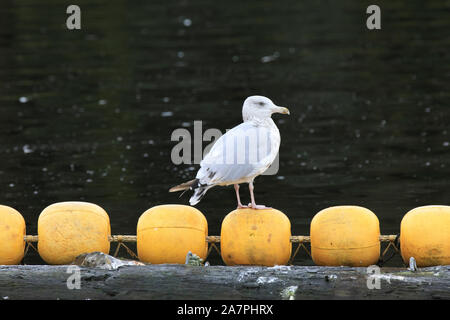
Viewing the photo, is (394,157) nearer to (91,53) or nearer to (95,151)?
(95,151)

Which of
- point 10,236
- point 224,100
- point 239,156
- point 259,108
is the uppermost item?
point 224,100

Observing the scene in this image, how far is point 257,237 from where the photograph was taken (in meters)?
8.27

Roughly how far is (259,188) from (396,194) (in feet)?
6.39

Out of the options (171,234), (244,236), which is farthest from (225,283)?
(171,234)

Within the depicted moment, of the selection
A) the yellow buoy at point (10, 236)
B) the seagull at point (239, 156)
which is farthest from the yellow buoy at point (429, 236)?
the yellow buoy at point (10, 236)

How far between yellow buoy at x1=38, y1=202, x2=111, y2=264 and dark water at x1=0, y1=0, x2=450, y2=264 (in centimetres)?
163

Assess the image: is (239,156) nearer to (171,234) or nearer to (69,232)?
(171,234)

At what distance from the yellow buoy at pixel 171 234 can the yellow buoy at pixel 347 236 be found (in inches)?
44.9

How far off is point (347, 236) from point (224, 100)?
10103 millimetres

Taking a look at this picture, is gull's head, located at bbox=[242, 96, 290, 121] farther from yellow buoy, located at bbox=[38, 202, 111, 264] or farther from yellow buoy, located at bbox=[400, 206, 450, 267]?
yellow buoy, located at bbox=[38, 202, 111, 264]

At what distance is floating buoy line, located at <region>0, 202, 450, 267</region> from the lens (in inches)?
322

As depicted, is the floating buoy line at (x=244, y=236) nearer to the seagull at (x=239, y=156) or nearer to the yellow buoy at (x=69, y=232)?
the yellow buoy at (x=69, y=232)

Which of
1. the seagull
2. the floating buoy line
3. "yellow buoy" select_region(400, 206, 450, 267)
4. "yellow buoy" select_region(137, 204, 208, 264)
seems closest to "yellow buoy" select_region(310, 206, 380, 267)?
the floating buoy line

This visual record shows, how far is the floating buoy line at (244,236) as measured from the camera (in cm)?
818
